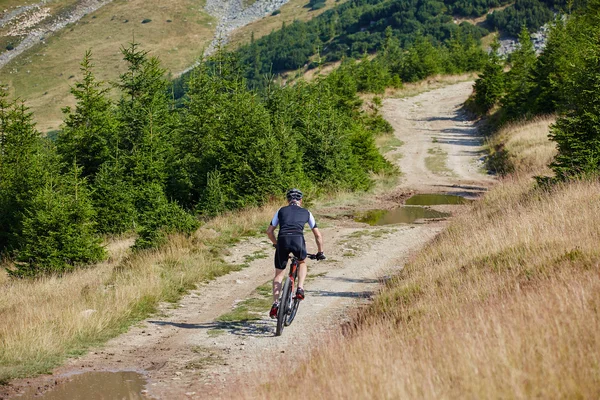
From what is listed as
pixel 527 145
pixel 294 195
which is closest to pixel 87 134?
pixel 527 145

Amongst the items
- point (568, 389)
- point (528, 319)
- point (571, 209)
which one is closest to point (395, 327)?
point (528, 319)

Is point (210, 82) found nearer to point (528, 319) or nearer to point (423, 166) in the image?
point (423, 166)

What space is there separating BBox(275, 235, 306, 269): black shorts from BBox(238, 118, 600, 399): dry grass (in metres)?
1.45

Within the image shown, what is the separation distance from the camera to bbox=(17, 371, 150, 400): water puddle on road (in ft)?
25.0

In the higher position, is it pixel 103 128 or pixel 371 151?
pixel 103 128

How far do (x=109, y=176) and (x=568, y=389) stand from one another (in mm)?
24609

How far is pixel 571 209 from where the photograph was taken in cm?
1241

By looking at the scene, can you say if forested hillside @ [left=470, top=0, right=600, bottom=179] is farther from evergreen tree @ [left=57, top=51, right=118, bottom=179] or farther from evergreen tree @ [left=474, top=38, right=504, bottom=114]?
evergreen tree @ [left=57, top=51, right=118, bottom=179]

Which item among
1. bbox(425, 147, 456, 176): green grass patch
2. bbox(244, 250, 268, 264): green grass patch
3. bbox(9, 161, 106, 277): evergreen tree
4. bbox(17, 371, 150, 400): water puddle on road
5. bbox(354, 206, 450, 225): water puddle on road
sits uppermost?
bbox(17, 371, 150, 400): water puddle on road

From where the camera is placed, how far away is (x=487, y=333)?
5961mm

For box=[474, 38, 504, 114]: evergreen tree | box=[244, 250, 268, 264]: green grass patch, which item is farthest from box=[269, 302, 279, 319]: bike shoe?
box=[474, 38, 504, 114]: evergreen tree

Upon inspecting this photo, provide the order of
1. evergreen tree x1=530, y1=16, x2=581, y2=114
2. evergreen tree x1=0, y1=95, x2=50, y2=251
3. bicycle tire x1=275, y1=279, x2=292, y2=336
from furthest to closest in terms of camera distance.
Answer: evergreen tree x1=530, y1=16, x2=581, y2=114 < evergreen tree x1=0, y1=95, x2=50, y2=251 < bicycle tire x1=275, y1=279, x2=292, y2=336

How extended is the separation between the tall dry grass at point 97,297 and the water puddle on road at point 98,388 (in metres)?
0.63

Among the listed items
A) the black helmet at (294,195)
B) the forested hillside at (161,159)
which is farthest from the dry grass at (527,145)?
the black helmet at (294,195)
